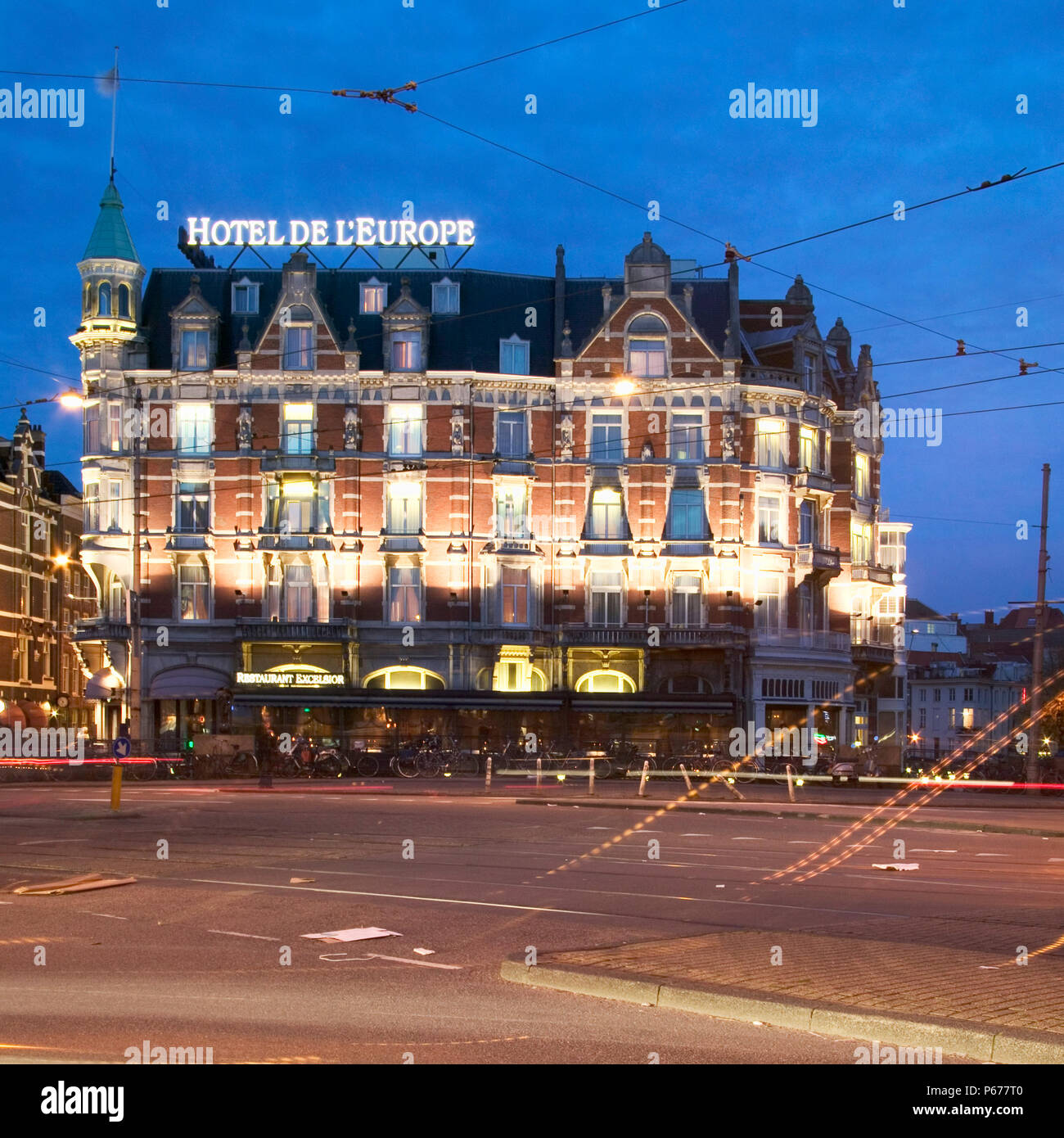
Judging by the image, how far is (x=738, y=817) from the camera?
28.3 meters

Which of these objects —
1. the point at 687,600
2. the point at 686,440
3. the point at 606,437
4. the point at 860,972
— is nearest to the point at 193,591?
the point at 606,437

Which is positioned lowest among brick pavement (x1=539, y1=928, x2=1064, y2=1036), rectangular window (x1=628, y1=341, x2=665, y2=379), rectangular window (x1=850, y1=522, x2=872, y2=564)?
brick pavement (x1=539, y1=928, x2=1064, y2=1036)

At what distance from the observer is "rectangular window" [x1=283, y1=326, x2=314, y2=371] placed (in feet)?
182

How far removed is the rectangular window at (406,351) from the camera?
185ft

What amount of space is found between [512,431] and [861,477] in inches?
693

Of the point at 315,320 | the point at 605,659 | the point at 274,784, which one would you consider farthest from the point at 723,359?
the point at 274,784

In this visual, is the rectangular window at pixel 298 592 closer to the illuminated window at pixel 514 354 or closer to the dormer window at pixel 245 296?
the dormer window at pixel 245 296

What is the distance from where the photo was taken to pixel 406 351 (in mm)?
56438

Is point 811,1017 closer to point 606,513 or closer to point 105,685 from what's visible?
point 606,513

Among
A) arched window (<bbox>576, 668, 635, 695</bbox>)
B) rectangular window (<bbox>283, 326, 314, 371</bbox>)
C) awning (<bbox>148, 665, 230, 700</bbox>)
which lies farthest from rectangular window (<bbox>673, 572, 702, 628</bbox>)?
awning (<bbox>148, 665, 230, 700</bbox>)

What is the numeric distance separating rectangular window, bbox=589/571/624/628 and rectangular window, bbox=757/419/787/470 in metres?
7.84

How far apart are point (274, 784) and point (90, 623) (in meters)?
17.4

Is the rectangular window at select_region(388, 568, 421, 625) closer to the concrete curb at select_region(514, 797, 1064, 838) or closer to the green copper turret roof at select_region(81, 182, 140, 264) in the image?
the green copper turret roof at select_region(81, 182, 140, 264)

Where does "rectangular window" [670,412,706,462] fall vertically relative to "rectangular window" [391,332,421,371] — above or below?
below
